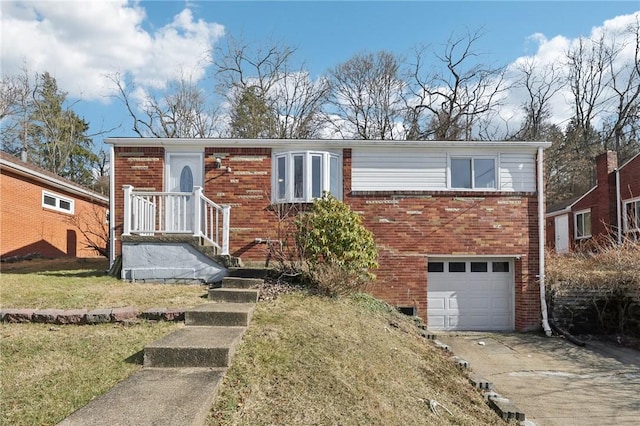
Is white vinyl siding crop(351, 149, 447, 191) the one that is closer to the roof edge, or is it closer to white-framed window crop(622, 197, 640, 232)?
the roof edge

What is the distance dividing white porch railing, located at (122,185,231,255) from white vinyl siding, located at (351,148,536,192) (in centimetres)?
353

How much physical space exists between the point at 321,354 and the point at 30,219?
46.8 feet

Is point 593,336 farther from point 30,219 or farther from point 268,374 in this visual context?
point 30,219

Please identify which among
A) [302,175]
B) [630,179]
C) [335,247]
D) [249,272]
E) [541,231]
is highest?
[630,179]

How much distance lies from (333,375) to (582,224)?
67.0ft

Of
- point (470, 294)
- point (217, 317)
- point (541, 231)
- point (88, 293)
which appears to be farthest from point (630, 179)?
point (88, 293)

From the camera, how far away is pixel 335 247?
25.9 ft

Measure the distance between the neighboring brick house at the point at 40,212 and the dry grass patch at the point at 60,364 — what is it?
10.6 m

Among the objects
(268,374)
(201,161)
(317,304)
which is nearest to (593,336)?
(317,304)

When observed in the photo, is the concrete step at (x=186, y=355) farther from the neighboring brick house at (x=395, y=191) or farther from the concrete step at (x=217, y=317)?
the neighboring brick house at (x=395, y=191)

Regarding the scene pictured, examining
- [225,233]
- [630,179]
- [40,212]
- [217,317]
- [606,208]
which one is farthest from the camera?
[606,208]

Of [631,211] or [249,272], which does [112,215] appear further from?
[631,211]

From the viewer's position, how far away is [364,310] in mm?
7340

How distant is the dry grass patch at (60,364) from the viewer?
3127 mm
